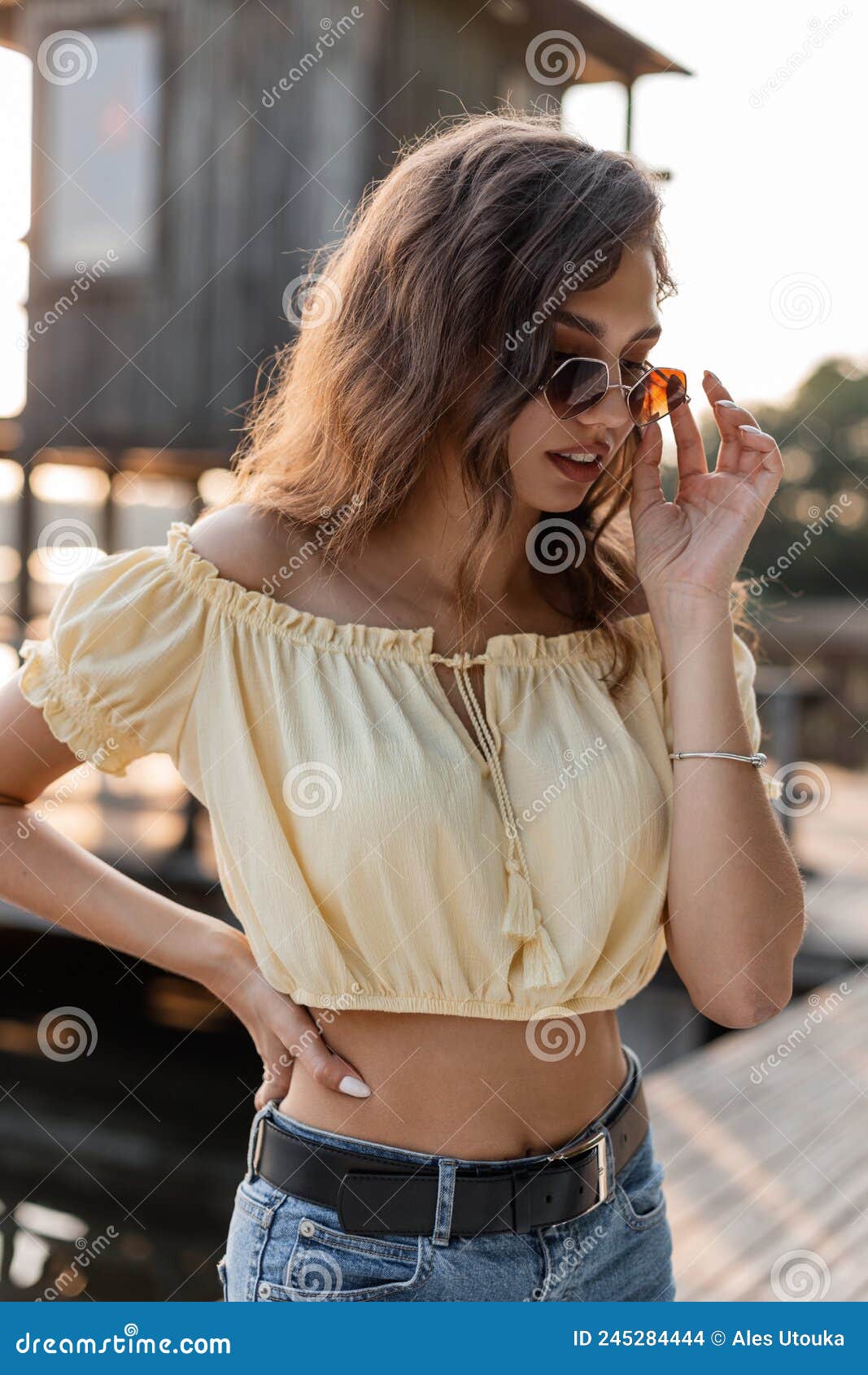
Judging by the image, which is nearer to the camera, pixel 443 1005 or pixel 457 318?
pixel 443 1005

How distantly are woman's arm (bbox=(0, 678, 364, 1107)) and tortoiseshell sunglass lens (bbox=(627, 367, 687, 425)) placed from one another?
0.82 meters

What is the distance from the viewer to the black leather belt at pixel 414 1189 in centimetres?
137

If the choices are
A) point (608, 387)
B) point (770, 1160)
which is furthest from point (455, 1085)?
point (770, 1160)

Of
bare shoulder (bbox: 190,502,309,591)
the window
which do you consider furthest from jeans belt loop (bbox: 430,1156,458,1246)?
the window

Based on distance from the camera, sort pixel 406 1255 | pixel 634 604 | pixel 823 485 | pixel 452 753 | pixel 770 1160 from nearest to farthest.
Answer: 1. pixel 406 1255
2. pixel 452 753
3. pixel 634 604
4. pixel 770 1160
5. pixel 823 485

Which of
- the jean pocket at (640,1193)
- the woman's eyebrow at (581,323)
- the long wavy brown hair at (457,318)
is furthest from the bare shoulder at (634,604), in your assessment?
the jean pocket at (640,1193)

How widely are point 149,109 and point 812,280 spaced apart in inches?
237

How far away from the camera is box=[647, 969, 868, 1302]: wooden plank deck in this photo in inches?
127

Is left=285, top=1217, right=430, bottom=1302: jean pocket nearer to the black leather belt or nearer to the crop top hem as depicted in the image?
the black leather belt

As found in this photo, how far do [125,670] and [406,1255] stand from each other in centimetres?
72

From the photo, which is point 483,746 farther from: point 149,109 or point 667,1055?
point 149,109

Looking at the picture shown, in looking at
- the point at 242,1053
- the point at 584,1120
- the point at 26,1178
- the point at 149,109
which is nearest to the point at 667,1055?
the point at 242,1053

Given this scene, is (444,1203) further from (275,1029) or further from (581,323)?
(581,323)

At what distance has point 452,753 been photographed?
1.48 metres
